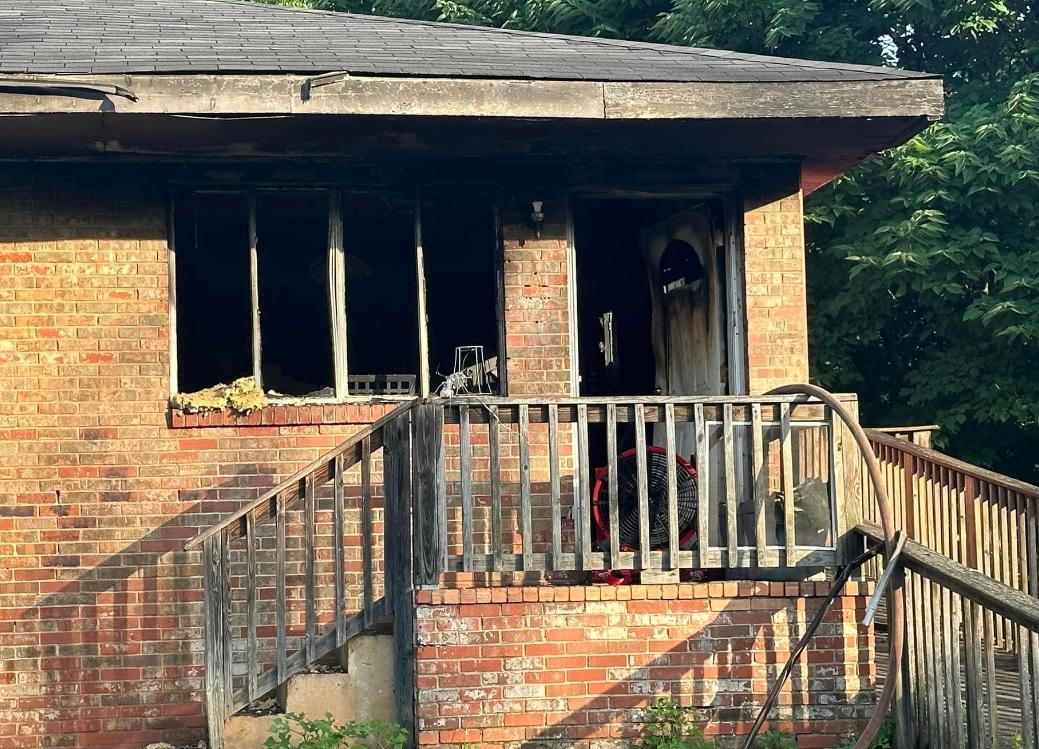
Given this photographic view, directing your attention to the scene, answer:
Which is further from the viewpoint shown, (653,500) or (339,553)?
(653,500)

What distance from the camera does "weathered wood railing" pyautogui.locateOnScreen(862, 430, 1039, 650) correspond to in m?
7.86

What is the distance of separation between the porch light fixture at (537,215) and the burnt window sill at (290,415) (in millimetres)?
1412

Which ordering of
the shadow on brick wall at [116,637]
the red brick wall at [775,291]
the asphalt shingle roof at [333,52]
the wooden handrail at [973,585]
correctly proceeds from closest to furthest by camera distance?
the wooden handrail at [973,585] < the asphalt shingle roof at [333,52] < the shadow on brick wall at [116,637] < the red brick wall at [775,291]

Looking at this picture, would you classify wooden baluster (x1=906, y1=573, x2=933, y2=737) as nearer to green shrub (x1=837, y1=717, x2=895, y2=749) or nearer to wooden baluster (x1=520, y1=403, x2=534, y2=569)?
green shrub (x1=837, y1=717, x2=895, y2=749)

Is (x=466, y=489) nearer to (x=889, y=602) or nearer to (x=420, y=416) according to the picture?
(x=420, y=416)

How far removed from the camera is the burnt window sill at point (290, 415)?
779 cm

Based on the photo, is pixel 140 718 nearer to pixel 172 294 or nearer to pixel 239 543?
pixel 239 543

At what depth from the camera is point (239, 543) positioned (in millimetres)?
7828

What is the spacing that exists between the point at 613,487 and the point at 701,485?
0.46 m

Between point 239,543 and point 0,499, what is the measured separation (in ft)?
4.77

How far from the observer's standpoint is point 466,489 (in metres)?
6.39

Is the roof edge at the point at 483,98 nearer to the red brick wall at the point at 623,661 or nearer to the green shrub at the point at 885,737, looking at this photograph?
the red brick wall at the point at 623,661

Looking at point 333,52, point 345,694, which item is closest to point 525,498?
point 345,694

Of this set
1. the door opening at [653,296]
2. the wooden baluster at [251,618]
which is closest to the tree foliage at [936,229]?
the door opening at [653,296]
